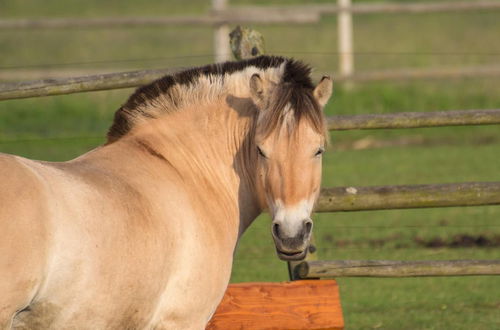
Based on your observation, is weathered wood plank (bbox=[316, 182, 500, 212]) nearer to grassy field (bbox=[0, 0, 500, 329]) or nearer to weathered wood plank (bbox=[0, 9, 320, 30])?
grassy field (bbox=[0, 0, 500, 329])

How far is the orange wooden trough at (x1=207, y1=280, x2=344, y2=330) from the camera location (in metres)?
5.02

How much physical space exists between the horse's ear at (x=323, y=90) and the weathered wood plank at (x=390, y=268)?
1.26 metres

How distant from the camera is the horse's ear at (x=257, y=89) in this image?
4285mm

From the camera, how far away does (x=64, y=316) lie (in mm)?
3500

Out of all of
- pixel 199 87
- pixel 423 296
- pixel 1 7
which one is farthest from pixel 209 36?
pixel 199 87

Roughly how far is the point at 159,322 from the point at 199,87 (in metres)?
1.18

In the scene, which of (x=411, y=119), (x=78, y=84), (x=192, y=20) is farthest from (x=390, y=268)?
(x=192, y=20)

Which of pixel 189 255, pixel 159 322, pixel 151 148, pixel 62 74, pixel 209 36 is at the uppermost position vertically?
pixel 151 148

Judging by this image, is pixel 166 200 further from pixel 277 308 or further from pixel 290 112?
pixel 277 308

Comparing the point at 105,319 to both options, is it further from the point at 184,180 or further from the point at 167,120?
the point at 167,120

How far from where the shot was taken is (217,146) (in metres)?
4.54

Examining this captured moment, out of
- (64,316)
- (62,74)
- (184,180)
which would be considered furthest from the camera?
(62,74)

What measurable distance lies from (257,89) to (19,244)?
1459 mm

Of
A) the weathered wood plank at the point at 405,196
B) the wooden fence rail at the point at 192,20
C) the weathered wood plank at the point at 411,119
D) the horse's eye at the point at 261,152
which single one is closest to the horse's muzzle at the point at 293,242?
the horse's eye at the point at 261,152
